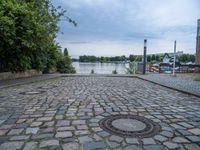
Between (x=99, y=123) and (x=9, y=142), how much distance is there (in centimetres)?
157

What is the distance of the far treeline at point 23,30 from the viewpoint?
879 cm

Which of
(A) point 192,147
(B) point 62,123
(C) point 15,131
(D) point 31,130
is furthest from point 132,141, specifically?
(C) point 15,131

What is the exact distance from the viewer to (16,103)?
5.28 m

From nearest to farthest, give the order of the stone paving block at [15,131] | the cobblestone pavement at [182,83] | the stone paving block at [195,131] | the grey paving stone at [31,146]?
the grey paving stone at [31,146]
the stone paving block at [15,131]
the stone paving block at [195,131]
the cobblestone pavement at [182,83]

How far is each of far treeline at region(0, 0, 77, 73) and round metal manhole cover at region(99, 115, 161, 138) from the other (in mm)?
6691

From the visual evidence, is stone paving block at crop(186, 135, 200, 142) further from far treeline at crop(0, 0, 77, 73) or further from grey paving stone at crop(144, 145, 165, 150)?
far treeline at crop(0, 0, 77, 73)

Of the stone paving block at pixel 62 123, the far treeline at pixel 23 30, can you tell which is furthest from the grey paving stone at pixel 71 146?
the far treeline at pixel 23 30

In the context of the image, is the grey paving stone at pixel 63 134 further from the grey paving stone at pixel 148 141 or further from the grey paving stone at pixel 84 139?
the grey paving stone at pixel 148 141

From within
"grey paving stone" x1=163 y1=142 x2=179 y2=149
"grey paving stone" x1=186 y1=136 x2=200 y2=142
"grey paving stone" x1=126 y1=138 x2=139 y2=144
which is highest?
"grey paving stone" x1=126 y1=138 x2=139 y2=144

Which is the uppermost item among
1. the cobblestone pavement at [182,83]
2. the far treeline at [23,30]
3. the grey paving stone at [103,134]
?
the far treeline at [23,30]

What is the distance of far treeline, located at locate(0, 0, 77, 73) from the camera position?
8.79 metres

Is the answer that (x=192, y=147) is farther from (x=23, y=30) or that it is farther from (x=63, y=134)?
(x=23, y=30)

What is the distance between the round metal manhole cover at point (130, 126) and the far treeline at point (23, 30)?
6.69 metres

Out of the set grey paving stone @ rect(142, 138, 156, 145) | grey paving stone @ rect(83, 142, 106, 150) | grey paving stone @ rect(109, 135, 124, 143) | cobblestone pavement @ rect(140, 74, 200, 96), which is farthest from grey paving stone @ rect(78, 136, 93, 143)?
cobblestone pavement @ rect(140, 74, 200, 96)
